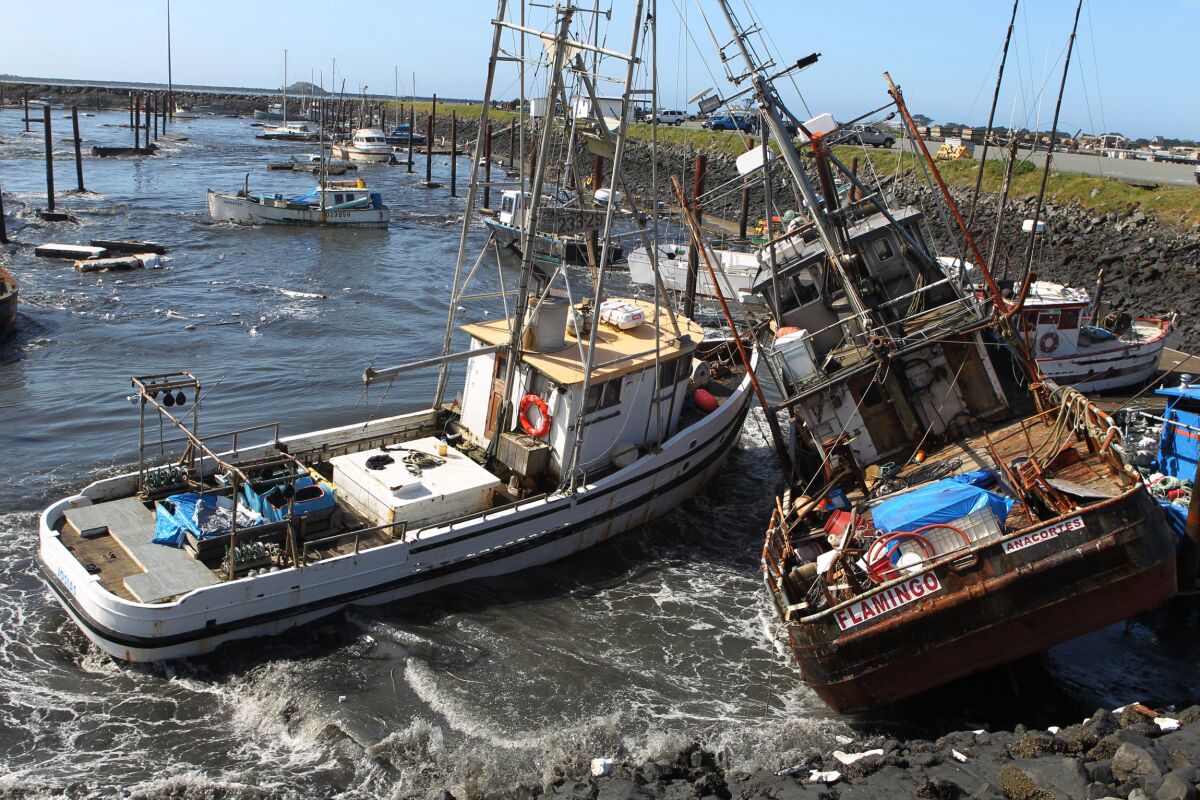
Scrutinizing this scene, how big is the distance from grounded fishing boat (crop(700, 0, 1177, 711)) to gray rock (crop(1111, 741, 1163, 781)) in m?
2.03

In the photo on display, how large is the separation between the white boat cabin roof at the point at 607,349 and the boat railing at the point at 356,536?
3583 millimetres

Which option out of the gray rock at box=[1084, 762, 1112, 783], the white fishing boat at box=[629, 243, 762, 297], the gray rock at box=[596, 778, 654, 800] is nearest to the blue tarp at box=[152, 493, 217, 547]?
the gray rock at box=[596, 778, 654, 800]

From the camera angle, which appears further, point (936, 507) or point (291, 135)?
point (291, 135)

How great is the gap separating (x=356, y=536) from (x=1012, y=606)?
9.17 m

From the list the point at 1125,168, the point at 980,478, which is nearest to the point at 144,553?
the point at 980,478

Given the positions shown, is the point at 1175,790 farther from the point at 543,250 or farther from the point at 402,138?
the point at 402,138

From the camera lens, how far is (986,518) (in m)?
12.8

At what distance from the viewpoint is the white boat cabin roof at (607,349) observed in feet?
55.0

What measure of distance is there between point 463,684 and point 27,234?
4245 cm

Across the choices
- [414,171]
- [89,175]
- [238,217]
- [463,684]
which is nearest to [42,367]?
[463,684]

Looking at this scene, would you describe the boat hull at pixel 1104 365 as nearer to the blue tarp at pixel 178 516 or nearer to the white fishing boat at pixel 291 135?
the blue tarp at pixel 178 516

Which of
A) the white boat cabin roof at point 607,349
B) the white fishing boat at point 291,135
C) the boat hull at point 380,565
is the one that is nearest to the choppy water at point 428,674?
the boat hull at point 380,565

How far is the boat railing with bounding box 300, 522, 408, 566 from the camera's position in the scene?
567 inches

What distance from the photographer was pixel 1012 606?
12.0 metres
